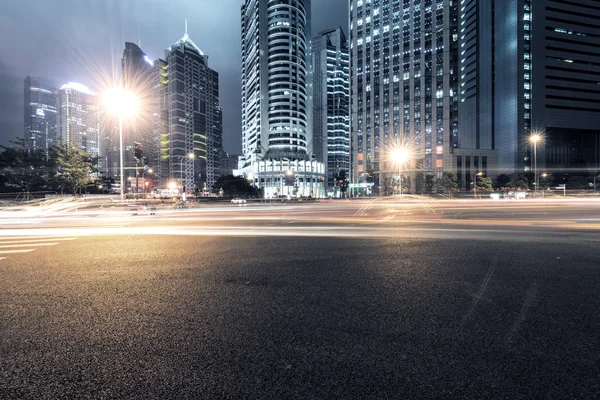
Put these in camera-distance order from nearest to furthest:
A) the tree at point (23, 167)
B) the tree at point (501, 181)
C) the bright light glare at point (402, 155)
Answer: the tree at point (23, 167) → the tree at point (501, 181) → the bright light glare at point (402, 155)

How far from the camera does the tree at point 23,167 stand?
33.9 meters

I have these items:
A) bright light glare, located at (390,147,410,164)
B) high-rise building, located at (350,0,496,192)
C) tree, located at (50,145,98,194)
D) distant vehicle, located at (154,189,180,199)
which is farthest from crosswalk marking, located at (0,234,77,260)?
bright light glare, located at (390,147,410,164)

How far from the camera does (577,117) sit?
107188mm

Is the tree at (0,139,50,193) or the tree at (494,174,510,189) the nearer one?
the tree at (0,139,50,193)

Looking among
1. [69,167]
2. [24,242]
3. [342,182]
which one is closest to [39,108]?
[342,182]

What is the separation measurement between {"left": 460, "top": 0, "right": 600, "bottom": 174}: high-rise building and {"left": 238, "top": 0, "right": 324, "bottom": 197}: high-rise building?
8151 cm

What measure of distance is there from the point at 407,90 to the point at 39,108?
197 m

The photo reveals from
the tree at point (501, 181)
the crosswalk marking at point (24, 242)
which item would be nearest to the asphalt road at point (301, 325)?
the crosswalk marking at point (24, 242)

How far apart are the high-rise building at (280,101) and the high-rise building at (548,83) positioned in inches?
3209

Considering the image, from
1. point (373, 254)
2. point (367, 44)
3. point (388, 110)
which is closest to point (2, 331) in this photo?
point (373, 254)

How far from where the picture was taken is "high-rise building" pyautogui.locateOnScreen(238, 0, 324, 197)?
140375 mm

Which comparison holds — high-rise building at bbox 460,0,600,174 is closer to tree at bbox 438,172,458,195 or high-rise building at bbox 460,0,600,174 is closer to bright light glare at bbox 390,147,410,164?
tree at bbox 438,172,458,195

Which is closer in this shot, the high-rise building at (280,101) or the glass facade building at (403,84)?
the glass facade building at (403,84)

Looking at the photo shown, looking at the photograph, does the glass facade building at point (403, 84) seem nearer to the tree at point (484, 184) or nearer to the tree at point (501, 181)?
the tree at point (484, 184)
